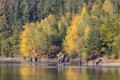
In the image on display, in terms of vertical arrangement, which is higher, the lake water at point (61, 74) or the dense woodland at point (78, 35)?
the dense woodland at point (78, 35)

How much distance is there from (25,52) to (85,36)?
41.5 m

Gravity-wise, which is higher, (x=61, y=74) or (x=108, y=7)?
(x=108, y=7)

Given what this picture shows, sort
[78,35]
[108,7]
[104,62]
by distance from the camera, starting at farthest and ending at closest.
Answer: [108,7], [78,35], [104,62]

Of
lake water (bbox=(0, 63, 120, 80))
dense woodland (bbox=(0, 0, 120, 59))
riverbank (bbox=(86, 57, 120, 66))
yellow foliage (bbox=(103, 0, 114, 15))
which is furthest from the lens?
yellow foliage (bbox=(103, 0, 114, 15))

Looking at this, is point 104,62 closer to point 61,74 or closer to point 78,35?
point 78,35

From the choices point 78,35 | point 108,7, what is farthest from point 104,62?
point 108,7

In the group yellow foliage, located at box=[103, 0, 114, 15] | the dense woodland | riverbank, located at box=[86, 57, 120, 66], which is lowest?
riverbank, located at box=[86, 57, 120, 66]

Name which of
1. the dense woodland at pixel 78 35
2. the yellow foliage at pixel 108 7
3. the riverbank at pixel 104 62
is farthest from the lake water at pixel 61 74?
the yellow foliage at pixel 108 7

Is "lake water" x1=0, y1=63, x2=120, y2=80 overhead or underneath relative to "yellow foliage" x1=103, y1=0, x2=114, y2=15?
underneath

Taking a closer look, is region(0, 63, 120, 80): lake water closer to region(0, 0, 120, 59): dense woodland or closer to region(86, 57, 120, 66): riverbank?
region(86, 57, 120, 66): riverbank


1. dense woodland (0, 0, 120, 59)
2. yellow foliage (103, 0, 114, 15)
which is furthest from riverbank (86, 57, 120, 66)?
yellow foliage (103, 0, 114, 15)

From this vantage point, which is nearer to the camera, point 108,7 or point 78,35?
point 78,35

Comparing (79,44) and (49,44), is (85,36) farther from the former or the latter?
(49,44)

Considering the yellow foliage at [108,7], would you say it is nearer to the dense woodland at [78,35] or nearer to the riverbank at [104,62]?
the dense woodland at [78,35]
